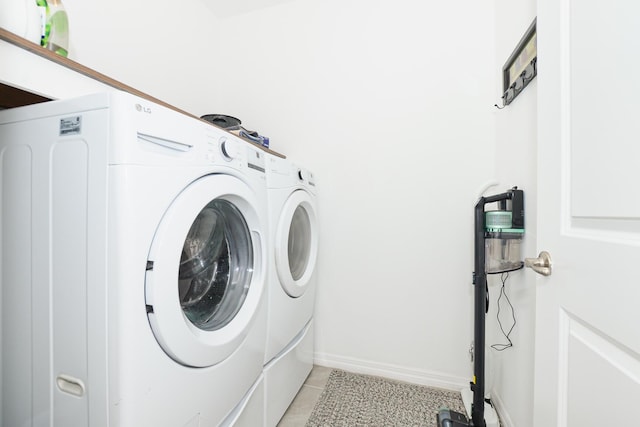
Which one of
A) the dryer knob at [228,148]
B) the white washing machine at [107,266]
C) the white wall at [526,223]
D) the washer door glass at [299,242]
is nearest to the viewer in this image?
the white washing machine at [107,266]

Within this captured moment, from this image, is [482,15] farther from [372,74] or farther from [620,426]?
[620,426]

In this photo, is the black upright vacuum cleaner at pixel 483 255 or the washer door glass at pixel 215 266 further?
the black upright vacuum cleaner at pixel 483 255

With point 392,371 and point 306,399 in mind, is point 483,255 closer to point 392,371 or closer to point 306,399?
point 392,371

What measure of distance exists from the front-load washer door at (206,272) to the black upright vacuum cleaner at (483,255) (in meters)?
0.88

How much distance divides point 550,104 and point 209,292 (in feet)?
3.62

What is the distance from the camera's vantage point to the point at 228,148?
810 millimetres

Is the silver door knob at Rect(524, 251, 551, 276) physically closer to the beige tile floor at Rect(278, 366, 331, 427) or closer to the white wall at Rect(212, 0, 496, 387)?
the white wall at Rect(212, 0, 496, 387)

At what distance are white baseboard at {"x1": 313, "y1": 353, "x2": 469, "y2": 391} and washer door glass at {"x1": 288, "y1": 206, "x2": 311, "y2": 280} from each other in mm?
657

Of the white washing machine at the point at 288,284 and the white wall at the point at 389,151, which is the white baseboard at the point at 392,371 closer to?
the white wall at the point at 389,151

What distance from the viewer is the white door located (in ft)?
1.43

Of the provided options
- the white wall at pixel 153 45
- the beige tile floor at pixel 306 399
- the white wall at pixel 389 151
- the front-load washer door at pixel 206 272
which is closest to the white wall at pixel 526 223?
the white wall at pixel 389 151

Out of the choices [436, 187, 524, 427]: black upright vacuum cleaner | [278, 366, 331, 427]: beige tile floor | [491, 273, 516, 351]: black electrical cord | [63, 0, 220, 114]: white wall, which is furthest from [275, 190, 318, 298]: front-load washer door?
[63, 0, 220, 114]: white wall

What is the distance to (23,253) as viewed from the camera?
694 mm

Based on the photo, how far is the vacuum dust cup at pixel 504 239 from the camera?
→ 1057 millimetres
